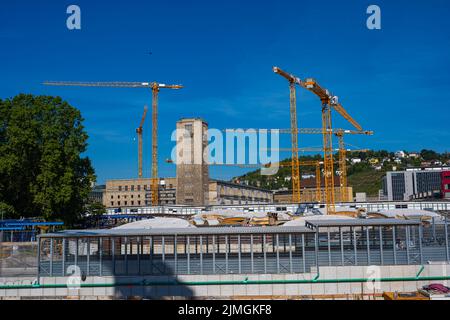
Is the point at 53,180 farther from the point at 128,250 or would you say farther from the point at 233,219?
the point at 128,250

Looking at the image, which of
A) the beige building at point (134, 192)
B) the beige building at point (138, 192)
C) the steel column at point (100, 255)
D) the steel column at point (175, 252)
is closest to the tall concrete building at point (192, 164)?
the beige building at point (134, 192)

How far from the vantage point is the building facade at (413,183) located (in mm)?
143500

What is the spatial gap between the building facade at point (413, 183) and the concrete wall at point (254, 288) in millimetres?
127107

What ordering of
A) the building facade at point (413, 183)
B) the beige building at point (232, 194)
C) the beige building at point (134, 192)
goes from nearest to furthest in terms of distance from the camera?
the beige building at point (232, 194)
the beige building at point (134, 192)
the building facade at point (413, 183)

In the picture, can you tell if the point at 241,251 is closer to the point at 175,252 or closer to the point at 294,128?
the point at 175,252

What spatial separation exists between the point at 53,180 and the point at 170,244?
22.8m

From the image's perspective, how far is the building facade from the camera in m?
144

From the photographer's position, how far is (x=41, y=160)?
41.7 m

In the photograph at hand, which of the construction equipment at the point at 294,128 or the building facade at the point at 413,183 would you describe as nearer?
the construction equipment at the point at 294,128

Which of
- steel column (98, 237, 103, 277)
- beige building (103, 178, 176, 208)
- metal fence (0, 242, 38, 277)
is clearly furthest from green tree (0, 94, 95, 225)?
beige building (103, 178, 176, 208)

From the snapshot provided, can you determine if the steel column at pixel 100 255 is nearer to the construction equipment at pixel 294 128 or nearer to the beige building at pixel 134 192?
the construction equipment at pixel 294 128

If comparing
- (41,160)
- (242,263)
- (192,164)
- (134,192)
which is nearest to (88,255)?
(242,263)

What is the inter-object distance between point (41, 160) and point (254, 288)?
28459 mm
